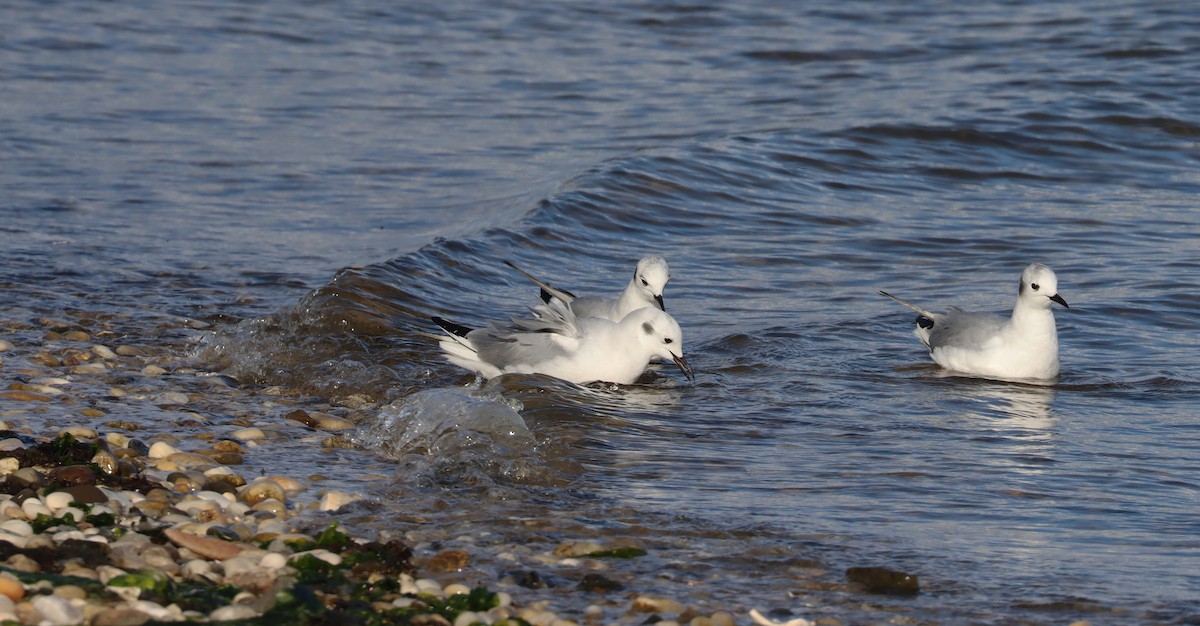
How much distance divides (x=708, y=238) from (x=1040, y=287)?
11.3 ft

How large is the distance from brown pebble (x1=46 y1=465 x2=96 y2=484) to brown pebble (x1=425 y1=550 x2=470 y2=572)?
1.27 meters

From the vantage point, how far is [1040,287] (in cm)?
821

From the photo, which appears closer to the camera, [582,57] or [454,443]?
[454,443]

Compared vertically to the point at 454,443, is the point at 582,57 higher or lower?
higher

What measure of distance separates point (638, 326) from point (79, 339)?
2.81 metres

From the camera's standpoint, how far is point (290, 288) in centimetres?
961

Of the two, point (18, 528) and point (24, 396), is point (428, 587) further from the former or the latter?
point (24, 396)

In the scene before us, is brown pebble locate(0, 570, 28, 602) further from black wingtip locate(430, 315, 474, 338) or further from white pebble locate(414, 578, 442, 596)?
black wingtip locate(430, 315, 474, 338)

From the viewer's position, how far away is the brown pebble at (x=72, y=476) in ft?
17.3

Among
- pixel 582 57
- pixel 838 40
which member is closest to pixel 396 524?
pixel 582 57

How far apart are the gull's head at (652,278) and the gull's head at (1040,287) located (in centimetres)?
188

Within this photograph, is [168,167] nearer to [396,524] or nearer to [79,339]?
[79,339]

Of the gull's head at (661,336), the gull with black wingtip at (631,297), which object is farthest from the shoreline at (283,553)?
the gull with black wingtip at (631,297)

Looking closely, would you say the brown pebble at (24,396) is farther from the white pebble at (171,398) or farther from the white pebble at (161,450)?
the white pebble at (161,450)
